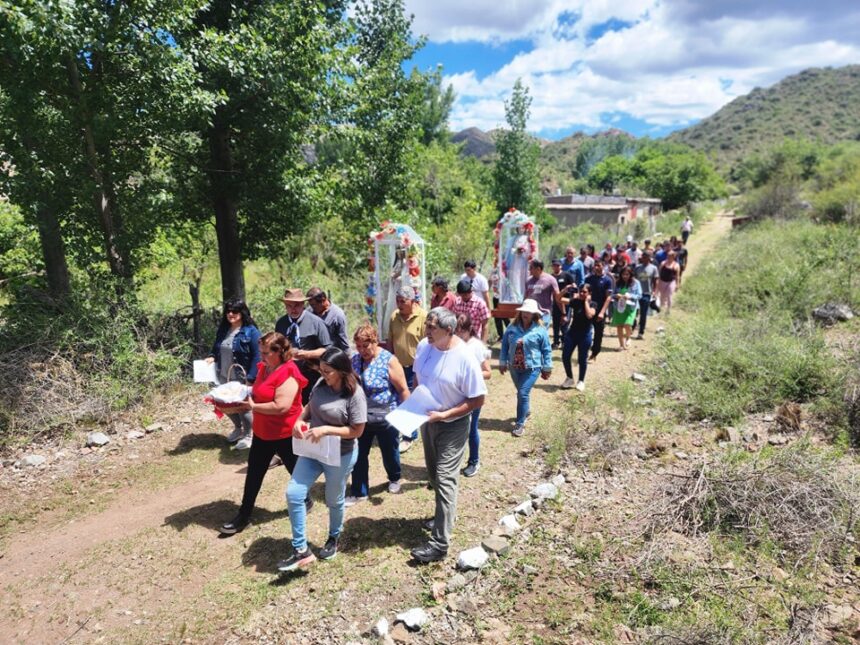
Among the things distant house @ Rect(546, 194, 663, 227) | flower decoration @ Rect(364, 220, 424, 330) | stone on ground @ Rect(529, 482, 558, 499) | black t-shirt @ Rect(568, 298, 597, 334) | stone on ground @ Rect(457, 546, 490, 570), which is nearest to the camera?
stone on ground @ Rect(457, 546, 490, 570)

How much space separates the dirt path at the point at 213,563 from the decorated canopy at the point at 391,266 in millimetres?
3425

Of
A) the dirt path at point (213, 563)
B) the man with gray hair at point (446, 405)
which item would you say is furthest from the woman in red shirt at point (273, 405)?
the man with gray hair at point (446, 405)

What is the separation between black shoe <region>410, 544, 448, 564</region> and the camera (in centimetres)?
383

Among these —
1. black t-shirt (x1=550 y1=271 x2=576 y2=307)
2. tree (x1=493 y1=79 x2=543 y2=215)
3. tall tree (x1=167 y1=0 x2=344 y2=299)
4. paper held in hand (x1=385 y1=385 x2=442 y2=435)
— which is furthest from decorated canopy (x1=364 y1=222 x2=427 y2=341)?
tree (x1=493 y1=79 x2=543 y2=215)

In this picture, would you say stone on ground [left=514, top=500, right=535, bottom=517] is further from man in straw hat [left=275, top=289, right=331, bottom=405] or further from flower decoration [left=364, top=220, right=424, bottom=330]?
flower decoration [left=364, top=220, right=424, bottom=330]

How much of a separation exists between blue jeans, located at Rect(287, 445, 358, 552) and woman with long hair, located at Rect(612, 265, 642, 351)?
23.4 ft

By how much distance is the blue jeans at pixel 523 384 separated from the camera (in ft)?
19.2

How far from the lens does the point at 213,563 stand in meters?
4.04

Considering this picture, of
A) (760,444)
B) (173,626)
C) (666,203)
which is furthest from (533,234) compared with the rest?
(666,203)

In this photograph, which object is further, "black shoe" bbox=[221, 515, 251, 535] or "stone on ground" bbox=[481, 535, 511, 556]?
"black shoe" bbox=[221, 515, 251, 535]

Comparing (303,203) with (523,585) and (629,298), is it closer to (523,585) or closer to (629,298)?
(629,298)

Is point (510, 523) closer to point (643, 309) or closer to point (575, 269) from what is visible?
point (575, 269)

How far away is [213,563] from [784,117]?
485ft

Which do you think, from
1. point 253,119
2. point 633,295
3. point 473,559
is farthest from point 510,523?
point 253,119
